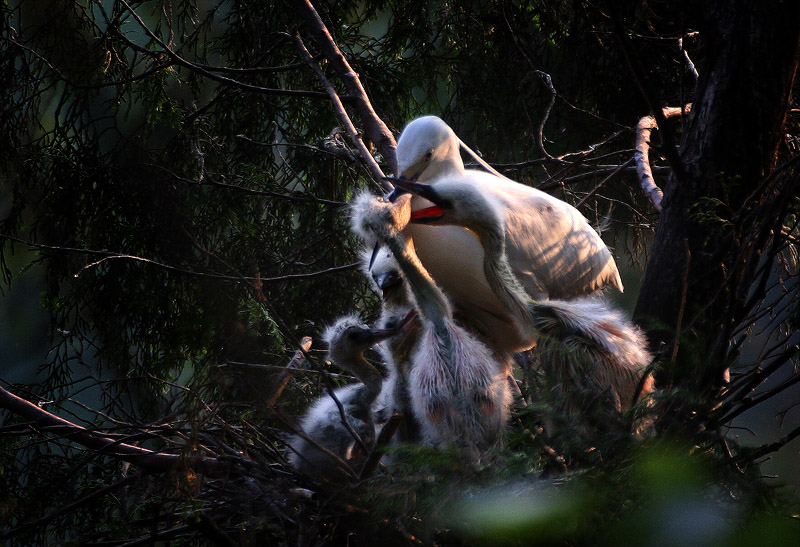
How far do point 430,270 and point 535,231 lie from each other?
0.98 ft

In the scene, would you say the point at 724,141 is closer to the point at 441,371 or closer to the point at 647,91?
the point at 647,91

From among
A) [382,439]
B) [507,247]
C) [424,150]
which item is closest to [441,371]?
[382,439]

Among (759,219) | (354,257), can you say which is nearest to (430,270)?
(759,219)

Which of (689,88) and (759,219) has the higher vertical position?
(689,88)

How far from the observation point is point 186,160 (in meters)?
2.49

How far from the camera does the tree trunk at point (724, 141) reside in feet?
4.34

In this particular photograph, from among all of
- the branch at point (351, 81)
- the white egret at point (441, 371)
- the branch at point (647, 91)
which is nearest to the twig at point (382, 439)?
the white egret at point (441, 371)

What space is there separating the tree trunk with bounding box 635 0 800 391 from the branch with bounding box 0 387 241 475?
874 millimetres

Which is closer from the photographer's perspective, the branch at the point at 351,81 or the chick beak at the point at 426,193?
the chick beak at the point at 426,193

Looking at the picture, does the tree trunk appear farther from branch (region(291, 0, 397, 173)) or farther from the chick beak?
branch (region(291, 0, 397, 173))

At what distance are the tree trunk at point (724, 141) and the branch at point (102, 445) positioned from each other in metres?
0.87

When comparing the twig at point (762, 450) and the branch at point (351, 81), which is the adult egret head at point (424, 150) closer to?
the branch at point (351, 81)

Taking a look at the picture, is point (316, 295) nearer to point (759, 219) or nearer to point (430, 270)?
point (430, 270)

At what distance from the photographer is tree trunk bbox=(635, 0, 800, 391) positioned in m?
1.32
